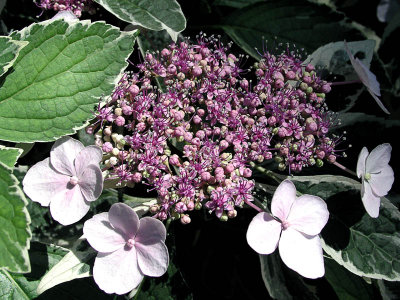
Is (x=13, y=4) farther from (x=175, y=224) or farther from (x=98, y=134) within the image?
(x=175, y=224)

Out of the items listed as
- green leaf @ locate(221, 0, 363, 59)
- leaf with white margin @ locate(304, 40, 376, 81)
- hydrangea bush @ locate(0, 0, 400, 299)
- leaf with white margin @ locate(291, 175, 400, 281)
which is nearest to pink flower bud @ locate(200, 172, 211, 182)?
hydrangea bush @ locate(0, 0, 400, 299)

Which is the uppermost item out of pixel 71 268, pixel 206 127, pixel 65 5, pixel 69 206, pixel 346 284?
pixel 65 5

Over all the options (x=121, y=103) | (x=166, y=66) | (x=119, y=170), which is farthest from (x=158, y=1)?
(x=119, y=170)

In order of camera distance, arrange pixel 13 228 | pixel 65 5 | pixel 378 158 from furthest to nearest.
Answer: pixel 65 5 → pixel 378 158 → pixel 13 228

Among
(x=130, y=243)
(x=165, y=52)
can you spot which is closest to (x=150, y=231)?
(x=130, y=243)

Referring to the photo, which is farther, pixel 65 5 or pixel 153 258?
pixel 65 5

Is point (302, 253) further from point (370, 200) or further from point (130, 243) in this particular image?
point (130, 243)

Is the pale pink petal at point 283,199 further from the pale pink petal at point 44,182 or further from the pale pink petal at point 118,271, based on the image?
the pale pink petal at point 44,182
